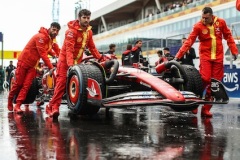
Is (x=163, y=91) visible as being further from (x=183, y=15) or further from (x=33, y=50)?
(x=183, y=15)

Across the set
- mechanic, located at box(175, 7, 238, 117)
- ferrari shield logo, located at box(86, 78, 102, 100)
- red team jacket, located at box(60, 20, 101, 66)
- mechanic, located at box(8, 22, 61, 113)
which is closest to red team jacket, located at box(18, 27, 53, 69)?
mechanic, located at box(8, 22, 61, 113)

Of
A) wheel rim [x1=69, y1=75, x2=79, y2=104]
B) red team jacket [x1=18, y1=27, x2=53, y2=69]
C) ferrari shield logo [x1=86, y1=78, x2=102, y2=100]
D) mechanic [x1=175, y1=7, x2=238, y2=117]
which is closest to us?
ferrari shield logo [x1=86, y1=78, x2=102, y2=100]

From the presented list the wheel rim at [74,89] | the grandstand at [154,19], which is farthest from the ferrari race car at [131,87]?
the grandstand at [154,19]

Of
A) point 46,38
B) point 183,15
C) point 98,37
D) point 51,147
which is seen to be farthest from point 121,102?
point 98,37

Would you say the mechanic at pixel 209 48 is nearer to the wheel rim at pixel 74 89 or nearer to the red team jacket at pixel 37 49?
the wheel rim at pixel 74 89

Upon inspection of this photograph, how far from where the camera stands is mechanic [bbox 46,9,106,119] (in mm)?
6926

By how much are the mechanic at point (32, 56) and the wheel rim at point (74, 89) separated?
1.33m

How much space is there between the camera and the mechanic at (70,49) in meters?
6.93

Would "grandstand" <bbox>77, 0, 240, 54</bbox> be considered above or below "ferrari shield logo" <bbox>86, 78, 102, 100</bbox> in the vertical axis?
above

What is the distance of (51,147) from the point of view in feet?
13.8

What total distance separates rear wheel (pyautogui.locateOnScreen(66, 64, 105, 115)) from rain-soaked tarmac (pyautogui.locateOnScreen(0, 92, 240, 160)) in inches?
7.3

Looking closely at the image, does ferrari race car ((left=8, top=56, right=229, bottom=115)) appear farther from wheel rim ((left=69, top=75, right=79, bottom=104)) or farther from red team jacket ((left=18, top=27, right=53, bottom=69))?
red team jacket ((left=18, top=27, right=53, bottom=69))

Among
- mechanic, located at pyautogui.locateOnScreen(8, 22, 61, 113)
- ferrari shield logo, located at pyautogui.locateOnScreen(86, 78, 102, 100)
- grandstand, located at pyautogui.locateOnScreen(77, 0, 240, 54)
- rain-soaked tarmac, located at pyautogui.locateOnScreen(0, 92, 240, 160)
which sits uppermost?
grandstand, located at pyautogui.locateOnScreen(77, 0, 240, 54)

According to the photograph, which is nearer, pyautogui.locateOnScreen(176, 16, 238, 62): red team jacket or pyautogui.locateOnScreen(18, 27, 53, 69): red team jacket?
pyautogui.locateOnScreen(176, 16, 238, 62): red team jacket
